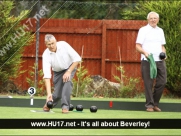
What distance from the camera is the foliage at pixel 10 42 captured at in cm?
1619

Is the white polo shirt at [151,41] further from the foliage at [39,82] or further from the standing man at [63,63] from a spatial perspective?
the foliage at [39,82]

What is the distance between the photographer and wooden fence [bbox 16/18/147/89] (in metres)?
18.0

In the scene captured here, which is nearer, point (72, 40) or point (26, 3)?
point (72, 40)

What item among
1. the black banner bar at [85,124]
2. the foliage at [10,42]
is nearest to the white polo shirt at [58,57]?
the black banner bar at [85,124]

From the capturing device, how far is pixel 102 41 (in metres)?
18.1

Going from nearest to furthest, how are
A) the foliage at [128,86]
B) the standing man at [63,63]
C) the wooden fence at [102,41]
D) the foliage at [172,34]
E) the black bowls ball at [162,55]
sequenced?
1. the standing man at [63,63]
2. the black bowls ball at [162,55]
3. the foliage at [172,34]
4. the foliage at [128,86]
5. the wooden fence at [102,41]

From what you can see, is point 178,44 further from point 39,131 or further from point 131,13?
point 39,131

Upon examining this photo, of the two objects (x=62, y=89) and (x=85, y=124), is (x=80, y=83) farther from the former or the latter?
(x=85, y=124)

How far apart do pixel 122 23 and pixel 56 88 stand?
6.79 meters

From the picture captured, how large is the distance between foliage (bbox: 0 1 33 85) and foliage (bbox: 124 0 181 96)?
335 cm

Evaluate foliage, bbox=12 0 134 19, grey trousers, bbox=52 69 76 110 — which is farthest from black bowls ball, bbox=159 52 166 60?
foliage, bbox=12 0 134 19

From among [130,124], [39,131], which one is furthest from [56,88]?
[130,124]

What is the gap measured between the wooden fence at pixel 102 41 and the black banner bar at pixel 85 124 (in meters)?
10.4

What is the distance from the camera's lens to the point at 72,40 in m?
18.0
